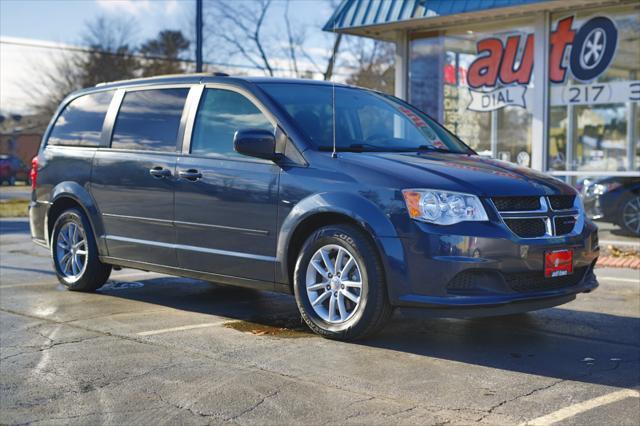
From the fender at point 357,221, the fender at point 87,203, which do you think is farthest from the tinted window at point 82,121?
the fender at point 357,221

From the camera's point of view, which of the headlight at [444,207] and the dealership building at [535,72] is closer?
the headlight at [444,207]

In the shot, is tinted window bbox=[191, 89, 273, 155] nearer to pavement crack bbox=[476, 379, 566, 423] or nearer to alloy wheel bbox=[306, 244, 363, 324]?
alloy wheel bbox=[306, 244, 363, 324]

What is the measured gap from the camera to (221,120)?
641 centimetres

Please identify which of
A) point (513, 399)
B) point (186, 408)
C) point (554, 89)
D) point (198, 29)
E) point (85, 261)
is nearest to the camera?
point (186, 408)

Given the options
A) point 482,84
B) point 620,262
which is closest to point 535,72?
point 482,84

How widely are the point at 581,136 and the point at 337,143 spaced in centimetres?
698

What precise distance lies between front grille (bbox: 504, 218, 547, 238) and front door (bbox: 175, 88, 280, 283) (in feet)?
5.31

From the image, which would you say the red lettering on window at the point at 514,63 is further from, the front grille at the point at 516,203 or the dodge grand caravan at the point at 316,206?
the front grille at the point at 516,203

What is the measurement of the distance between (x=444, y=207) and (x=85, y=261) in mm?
3724

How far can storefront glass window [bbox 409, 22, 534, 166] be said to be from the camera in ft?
40.1

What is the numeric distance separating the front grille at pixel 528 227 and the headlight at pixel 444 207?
0.22 meters

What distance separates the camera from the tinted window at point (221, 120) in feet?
20.4

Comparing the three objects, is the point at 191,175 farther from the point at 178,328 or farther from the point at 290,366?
the point at 290,366

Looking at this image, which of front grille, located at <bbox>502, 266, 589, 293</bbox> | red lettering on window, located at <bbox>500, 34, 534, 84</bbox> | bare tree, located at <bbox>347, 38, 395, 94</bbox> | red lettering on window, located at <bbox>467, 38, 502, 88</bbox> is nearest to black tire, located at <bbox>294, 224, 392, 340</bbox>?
front grille, located at <bbox>502, 266, 589, 293</bbox>
